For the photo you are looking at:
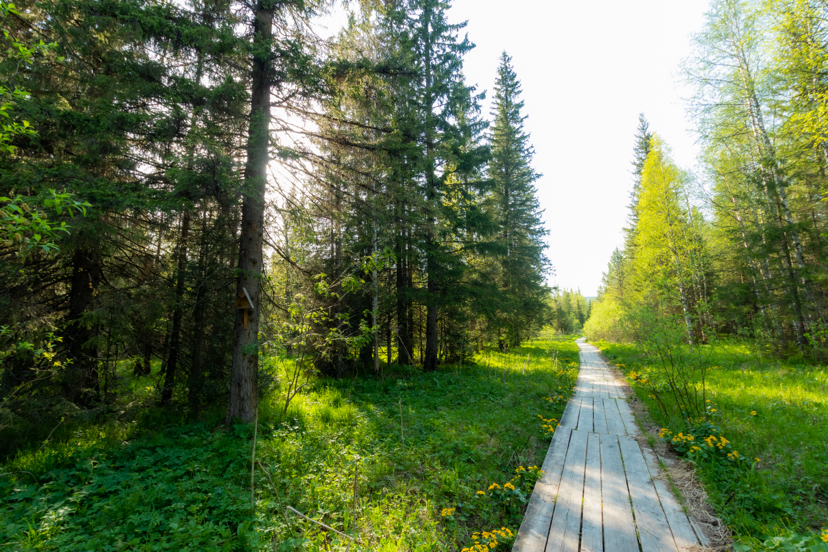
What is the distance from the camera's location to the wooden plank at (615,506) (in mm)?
2797

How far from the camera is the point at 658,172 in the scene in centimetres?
1648

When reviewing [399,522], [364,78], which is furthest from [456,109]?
[399,522]

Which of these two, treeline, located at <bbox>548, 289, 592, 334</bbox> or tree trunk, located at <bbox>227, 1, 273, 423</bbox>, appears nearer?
tree trunk, located at <bbox>227, 1, 273, 423</bbox>

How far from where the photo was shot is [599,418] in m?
6.29

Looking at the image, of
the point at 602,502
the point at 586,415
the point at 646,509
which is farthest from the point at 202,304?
the point at 586,415

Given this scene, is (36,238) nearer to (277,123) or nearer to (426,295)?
(277,123)

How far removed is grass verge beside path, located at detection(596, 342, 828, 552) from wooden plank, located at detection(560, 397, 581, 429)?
1403 mm

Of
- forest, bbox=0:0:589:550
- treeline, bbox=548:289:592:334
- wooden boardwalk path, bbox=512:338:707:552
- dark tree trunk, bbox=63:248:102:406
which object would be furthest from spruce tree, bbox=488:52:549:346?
treeline, bbox=548:289:592:334

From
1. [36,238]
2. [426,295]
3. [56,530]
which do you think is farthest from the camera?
[426,295]

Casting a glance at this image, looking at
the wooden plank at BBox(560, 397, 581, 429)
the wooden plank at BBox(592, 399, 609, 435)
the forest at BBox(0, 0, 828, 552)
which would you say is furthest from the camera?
the wooden plank at BBox(560, 397, 581, 429)

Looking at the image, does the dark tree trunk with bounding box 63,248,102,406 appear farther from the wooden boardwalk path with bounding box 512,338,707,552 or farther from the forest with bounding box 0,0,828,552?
the wooden boardwalk path with bounding box 512,338,707,552

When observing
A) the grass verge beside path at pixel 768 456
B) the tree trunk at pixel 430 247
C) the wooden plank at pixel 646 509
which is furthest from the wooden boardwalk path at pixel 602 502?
the tree trunk at pixel 430 247

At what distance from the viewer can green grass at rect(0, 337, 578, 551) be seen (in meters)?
3.02

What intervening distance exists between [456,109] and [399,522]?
11621mm
